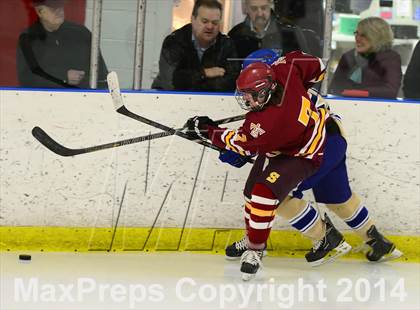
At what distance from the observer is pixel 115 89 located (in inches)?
150

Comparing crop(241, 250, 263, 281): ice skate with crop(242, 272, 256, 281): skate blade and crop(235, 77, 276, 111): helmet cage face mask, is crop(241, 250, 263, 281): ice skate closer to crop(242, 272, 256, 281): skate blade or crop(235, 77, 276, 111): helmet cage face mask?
crop(242, 272, 256, 281): skate blade

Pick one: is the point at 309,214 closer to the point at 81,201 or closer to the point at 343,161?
the point at 343,161

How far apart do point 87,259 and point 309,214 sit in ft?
3.32

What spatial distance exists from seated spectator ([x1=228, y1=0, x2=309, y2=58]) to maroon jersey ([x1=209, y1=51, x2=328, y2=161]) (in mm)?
432

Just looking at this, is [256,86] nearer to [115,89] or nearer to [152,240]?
[115,89]

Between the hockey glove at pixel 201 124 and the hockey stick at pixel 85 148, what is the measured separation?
0.29 m

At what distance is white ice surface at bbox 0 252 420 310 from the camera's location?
3232 mm

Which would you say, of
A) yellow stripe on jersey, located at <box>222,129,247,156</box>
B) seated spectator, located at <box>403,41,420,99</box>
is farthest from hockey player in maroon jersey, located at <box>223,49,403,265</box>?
seated spectator, located at <box>403,41,420,99</box>

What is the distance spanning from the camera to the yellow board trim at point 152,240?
397 centimetres

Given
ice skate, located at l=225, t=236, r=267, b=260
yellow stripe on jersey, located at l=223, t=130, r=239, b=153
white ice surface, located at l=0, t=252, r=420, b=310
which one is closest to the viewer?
white ice surface, located at l=0, t=252, r=420, b=310

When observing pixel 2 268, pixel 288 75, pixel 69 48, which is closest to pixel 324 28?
pixel 288 75

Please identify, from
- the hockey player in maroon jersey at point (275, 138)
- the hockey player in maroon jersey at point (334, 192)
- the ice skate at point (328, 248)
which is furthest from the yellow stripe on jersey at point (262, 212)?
the ice skate at point (328, 248)

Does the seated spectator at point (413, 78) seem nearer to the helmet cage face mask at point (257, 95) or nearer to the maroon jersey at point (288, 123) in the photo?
the maroon jersey at point (288, 123)

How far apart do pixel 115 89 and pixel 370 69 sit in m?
1.25
